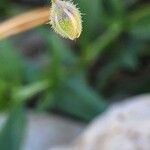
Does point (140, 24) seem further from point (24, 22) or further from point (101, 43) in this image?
point (24, 22)

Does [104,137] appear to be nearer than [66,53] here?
Yes

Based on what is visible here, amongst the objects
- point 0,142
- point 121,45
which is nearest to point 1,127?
point 0,142

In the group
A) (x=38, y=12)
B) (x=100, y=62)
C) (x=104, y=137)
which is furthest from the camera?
(x=100, y=62)

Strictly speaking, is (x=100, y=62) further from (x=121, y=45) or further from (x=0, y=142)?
(x=0, y=142)

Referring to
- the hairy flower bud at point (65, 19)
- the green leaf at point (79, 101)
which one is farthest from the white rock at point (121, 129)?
the hairy flower bud at point (65, 19)

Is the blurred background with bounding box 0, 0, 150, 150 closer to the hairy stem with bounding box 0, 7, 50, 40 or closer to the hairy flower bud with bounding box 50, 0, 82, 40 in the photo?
the hairy stem with bounding box 0, 7, 50, 40

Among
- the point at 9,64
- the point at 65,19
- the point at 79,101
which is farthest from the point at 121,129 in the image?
the point at 65,19

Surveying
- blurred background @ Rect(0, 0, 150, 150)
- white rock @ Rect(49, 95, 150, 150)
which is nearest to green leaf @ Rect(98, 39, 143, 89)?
blurred background @ Rect(0, 0, 150, 150)
